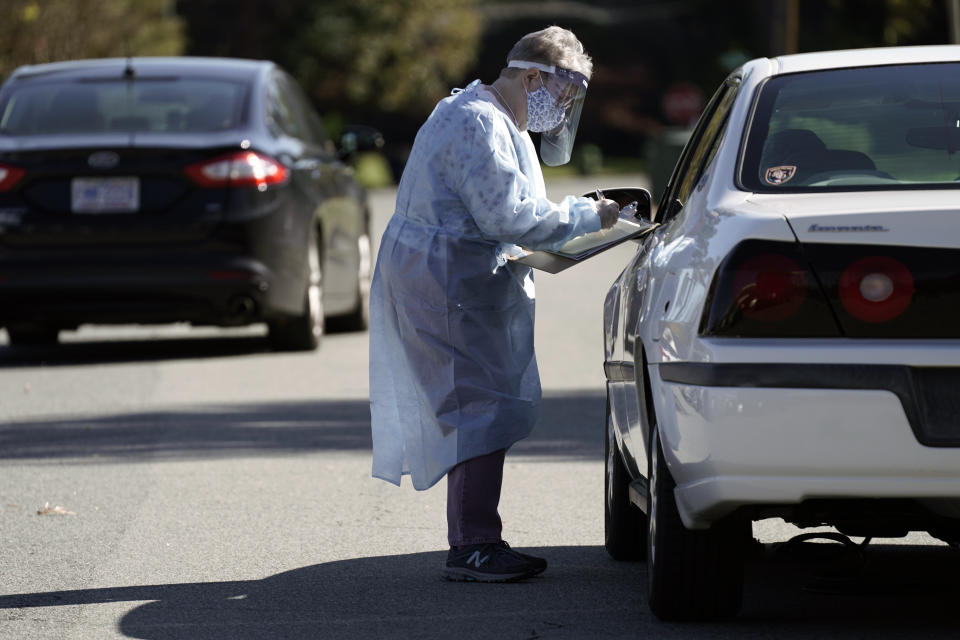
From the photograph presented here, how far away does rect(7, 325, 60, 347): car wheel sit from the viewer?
42.9 feet

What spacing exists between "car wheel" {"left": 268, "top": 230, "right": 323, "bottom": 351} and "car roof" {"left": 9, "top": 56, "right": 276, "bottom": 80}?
1.19m

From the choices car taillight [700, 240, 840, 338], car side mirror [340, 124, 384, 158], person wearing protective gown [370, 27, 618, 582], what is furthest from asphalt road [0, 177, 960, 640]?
car side mirror [340, 124, 384, 158]

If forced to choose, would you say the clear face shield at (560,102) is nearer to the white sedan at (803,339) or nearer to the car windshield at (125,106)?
the white sedan at (803,339)

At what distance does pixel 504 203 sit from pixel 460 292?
34 centimetres

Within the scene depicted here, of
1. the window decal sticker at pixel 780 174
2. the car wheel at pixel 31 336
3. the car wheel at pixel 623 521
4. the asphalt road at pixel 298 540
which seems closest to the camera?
the window decal sticker at pixel 780 174

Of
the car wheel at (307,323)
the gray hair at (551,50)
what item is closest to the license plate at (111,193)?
the car wheel at (307,323)

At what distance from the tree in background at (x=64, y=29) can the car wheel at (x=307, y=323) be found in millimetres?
17006

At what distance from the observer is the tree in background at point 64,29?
3144 cm

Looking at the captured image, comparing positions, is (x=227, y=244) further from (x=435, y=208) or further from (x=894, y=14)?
(x=894, y=14)

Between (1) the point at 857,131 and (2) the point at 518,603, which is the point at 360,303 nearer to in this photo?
(2) the point at 518,603

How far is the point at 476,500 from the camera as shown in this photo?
5.97 m

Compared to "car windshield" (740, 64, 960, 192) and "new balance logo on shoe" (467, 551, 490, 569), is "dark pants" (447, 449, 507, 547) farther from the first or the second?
"car windshield" (740, 64, 960, 192)

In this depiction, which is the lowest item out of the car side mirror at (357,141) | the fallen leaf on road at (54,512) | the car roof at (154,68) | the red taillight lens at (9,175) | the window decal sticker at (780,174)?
the car side mirror at (357,141)

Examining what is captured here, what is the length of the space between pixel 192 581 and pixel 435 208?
1.34m
